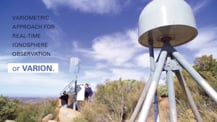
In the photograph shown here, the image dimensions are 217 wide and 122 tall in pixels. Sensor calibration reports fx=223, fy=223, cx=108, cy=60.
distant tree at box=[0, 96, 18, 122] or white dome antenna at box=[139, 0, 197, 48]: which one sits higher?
white dome antenna at box=[139, 0, 197, 48]

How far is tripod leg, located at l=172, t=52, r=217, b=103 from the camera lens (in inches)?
71.0

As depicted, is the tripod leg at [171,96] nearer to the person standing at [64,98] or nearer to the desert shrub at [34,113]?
the desert shrub at [34,113]

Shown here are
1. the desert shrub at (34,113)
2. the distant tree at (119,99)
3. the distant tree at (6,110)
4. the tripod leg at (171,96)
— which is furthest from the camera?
the distant tree at (6,110)

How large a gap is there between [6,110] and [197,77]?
1364 cm

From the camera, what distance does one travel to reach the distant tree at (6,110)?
1316cm

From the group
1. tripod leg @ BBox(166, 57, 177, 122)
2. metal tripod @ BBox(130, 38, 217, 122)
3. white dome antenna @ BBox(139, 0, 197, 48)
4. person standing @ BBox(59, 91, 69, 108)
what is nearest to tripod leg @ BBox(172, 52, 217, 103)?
metal tripod @ BBox(130, 38, 217, 122)

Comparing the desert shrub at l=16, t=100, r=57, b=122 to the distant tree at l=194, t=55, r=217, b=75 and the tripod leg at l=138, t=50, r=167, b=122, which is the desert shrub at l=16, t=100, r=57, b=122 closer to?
the distant tree at l=194, t=55, r=217, b=75

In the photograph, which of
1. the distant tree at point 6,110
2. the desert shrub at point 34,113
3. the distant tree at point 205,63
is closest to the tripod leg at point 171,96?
the distant tree at point 205,63

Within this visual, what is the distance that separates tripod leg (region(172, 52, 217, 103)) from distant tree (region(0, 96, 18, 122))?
1330 centimetres

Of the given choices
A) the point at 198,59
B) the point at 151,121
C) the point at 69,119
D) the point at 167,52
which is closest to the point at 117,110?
the point at 151,121

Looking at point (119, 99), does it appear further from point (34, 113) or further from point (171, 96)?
point (34, 113)

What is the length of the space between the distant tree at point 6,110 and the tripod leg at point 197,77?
43.6 ft

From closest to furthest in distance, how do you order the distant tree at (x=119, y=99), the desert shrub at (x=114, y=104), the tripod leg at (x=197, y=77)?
the tripod leg at (x=197, y=77)
the desert shrub at (x=114, y=104)
the distant tree at (x=119, y=99)

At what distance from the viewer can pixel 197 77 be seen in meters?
1.90
